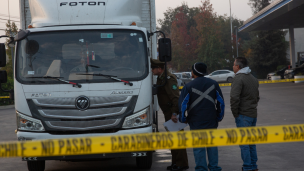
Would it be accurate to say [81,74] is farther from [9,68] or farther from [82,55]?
[9,68]

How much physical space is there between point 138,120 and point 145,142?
5.96 feet

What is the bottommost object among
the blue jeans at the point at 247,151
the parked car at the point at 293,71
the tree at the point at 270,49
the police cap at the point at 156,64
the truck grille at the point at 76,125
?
the blue jeans at the point at 247,151

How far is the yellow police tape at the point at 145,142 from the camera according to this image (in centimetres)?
390

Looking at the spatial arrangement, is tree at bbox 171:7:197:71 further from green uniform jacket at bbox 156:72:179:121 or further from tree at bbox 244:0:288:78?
green uniform jacket at bbox 156:72:179:121

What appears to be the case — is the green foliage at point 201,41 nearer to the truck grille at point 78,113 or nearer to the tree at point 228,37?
the tree at point 228,37

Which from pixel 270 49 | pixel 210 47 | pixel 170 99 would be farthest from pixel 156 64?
pixel 210 47

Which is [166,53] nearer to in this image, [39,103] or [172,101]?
[172,101]

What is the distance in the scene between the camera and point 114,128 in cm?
586

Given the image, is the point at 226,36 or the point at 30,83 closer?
the point at 30,83

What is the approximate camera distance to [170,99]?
22.0 ft

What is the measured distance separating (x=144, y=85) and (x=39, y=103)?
1.66 m

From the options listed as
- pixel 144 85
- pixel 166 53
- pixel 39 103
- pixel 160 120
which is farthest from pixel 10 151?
pixel 160 120

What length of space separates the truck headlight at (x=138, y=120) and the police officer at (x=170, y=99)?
62 centimetres

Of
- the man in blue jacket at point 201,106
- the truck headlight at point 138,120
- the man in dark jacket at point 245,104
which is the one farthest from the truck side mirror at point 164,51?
the man in dark jacket at point 245,104
